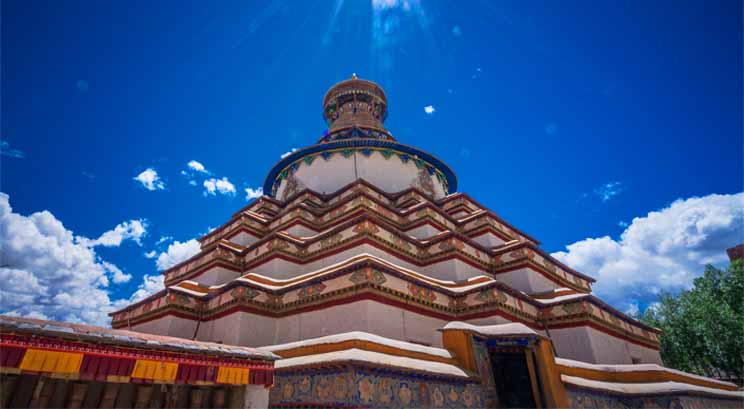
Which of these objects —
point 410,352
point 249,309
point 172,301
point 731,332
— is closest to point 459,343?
point 410,352

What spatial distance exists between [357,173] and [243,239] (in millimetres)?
5983

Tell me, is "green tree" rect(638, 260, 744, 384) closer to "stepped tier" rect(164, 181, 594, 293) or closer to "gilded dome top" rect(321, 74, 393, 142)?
"stepped tier" rect(164, 181, 594, 293)

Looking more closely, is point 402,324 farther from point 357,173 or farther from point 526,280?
point 357,173

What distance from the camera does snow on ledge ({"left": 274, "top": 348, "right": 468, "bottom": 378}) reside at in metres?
6.10

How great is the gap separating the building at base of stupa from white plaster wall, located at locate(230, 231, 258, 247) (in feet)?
0.16

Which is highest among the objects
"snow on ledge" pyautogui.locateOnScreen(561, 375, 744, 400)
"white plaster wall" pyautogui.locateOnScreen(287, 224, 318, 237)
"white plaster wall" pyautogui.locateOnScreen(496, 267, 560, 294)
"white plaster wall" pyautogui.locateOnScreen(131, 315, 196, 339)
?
"white plaster wall" pyautogui.locateOnScreen(287, 224, 318, 237)

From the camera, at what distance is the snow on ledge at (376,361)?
20.0ft

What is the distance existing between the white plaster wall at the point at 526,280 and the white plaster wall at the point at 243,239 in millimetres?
9640

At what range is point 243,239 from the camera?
1514 cm

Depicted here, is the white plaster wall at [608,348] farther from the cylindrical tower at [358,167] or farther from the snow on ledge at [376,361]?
the cylindrical tower at [358,167]

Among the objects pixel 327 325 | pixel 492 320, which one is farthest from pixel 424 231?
pixel 327 325

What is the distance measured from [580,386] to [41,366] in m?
8.61

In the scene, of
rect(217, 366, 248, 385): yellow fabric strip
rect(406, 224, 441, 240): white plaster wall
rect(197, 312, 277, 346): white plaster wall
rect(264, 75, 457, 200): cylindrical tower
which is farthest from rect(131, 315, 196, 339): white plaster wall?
rect(264, 75, 457, 200): cylindrical tower

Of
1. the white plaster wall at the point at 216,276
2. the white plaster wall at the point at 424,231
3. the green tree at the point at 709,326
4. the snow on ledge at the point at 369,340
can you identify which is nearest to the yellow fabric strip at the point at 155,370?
the snow on ledge at the point at 369,340
